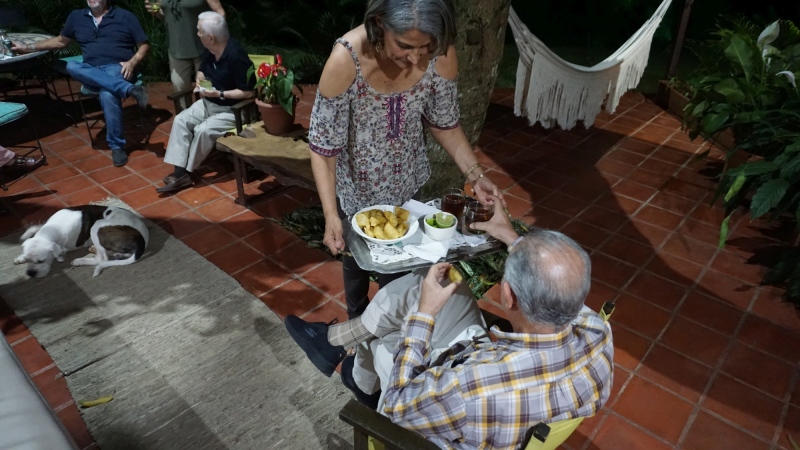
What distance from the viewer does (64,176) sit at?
4.48 metres

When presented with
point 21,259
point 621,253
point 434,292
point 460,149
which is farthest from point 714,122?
point 21,259

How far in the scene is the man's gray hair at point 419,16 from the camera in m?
1.64

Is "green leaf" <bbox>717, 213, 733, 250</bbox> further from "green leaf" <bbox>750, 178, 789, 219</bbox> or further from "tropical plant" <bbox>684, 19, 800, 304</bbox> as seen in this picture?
"green leaf" <bbox>750, 178, 789, 219</bbox>

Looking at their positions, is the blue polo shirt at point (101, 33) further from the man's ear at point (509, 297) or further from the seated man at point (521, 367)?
the man's ear at point (509, 297)

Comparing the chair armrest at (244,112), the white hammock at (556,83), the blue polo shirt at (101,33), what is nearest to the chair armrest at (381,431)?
the chair armrest at (244,112)

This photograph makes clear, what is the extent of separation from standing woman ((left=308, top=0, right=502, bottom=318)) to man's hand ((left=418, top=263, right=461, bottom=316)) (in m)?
0.48

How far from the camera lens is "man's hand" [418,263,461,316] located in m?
1.60

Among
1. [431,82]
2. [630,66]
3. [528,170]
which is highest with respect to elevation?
[431,82]

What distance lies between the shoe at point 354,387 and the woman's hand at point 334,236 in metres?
0.63

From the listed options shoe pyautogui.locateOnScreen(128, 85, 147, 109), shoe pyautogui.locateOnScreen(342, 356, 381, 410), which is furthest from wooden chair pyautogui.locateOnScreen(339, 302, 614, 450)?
shoe pyautogui.locateOnScreen(128, 85, 147, 109)

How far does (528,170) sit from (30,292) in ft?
12.6

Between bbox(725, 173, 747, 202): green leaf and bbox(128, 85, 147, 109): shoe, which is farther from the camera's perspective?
bbox(128, 85, 147, 109): shoe

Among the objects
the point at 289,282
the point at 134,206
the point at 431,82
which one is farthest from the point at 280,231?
the point at 431,82

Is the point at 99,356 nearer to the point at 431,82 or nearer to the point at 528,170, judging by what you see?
the point at 431,82
